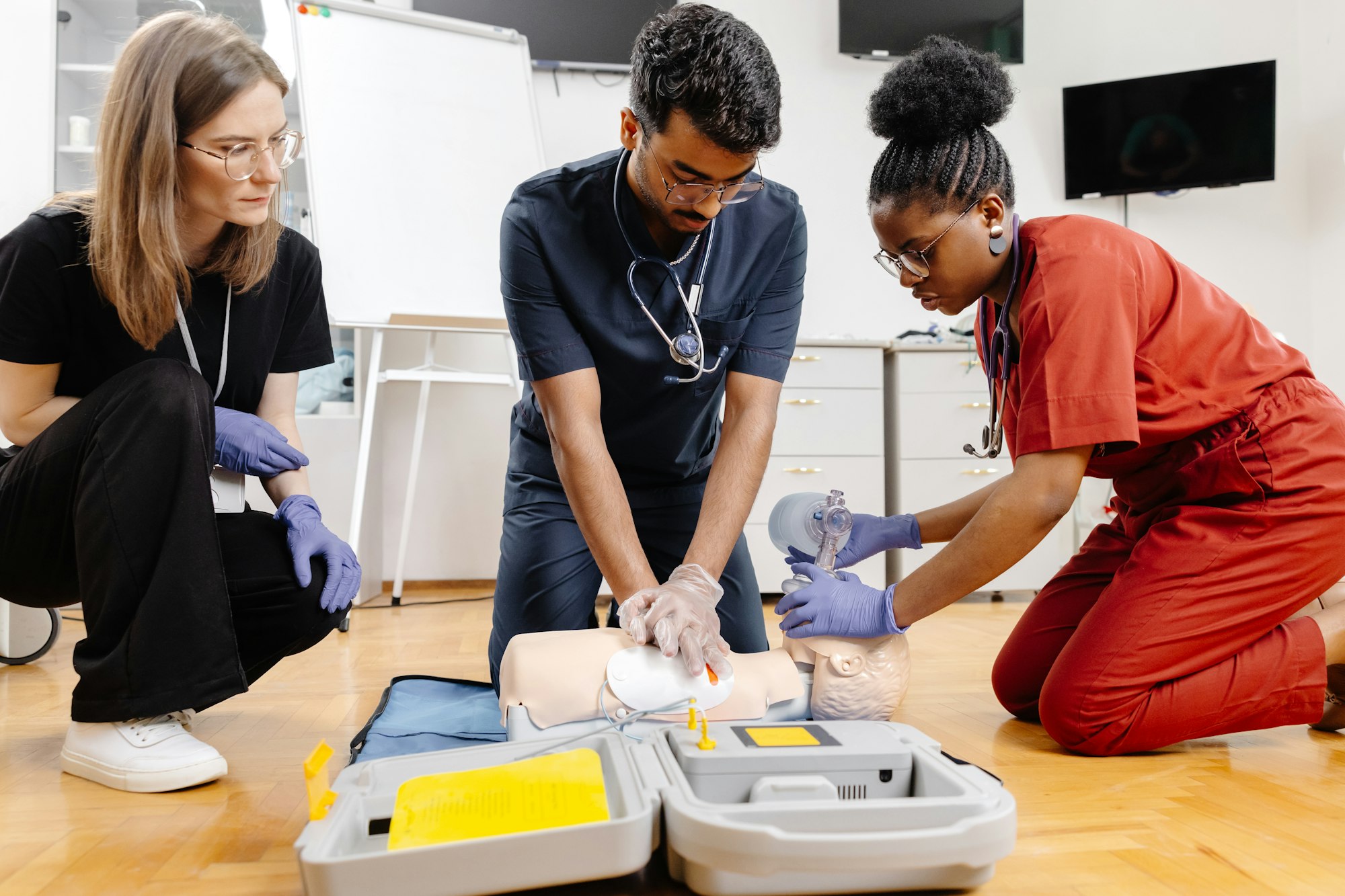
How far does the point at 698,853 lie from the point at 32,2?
11.8 feet

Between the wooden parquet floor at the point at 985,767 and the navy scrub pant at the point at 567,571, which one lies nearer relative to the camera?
the wooden parquet floor at the point at 985,767

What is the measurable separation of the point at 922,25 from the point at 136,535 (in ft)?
11.3

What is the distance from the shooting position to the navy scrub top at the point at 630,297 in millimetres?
1417

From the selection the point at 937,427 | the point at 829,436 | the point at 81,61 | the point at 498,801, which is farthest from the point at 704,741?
the point at 81,61

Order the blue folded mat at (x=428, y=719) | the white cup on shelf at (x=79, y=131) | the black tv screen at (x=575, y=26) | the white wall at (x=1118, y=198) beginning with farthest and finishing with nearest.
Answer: the white wall at (x=1118, y=198) → the black tv screen at (x=575, y=26) → the white cup on shelf at (x=79, y=131) → the blue folded mat at (x=428, y=719)

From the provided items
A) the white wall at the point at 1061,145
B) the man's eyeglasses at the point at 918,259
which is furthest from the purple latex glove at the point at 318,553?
the white wall at the point at 1061,145

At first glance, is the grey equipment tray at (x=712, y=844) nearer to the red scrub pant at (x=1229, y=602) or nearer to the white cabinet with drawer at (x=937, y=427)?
the red scrub pant at (x=1229, y=602)

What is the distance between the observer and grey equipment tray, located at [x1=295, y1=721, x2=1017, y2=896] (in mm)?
722

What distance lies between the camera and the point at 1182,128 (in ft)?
11.7

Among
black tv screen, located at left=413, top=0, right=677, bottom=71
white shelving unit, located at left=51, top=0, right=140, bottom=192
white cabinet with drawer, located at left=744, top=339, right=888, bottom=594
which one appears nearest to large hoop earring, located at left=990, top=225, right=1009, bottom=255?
white cabinet with drawer, located at left=744, top=339, right=888, bottom=594

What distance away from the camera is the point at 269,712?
157 centimetres

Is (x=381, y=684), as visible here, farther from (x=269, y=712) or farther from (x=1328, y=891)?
(x=1328, y=891)

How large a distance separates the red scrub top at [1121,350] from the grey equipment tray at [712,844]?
528 millimetres

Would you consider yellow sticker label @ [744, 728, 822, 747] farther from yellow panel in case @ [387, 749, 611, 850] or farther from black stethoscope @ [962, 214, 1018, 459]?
black stethoscope @ [962, 214, 1018, 459]
